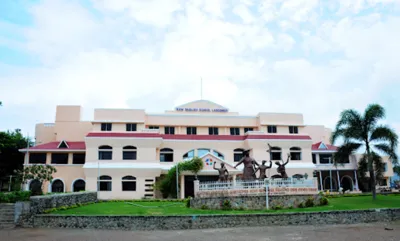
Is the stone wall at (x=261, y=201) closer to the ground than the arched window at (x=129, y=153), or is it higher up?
closer to the ground

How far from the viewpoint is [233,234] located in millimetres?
14117

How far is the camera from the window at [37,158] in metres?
33.6

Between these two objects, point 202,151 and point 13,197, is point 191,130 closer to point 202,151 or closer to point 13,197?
point 202,151

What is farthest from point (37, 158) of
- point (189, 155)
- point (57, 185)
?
point (189, 155)

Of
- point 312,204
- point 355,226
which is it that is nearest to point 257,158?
point 312,204

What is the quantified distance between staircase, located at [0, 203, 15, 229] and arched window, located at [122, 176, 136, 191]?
1447 cm

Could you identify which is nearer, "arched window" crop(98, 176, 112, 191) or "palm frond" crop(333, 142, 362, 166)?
"palm frond" crop(333, 142, 362, 166)

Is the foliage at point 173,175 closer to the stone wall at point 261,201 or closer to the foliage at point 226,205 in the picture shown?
the stone wall at point 261,201

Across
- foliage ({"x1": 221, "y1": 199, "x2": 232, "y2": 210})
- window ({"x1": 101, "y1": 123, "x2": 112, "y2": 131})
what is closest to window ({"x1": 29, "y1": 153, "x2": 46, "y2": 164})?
window ({"x1": 101, "y1": 123, "x2": 112, "y2": 131})

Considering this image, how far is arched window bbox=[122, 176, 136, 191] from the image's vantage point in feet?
104

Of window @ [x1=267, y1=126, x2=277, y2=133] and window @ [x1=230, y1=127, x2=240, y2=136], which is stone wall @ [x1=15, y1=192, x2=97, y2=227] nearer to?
window @ [x1=230, y1=127, x2=240, y2=136]

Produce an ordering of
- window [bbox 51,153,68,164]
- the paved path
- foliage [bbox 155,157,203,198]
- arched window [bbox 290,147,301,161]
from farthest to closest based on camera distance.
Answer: arched window [bbox 290,147,301,161], window [bbox 51,153,68,164], foliage [bbox 155,157,203,198], the paved path

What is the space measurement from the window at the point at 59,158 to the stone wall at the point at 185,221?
1801 centimetres

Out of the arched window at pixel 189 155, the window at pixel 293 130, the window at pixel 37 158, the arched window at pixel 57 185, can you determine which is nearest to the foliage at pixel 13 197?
the arched window at pixel 57 185
